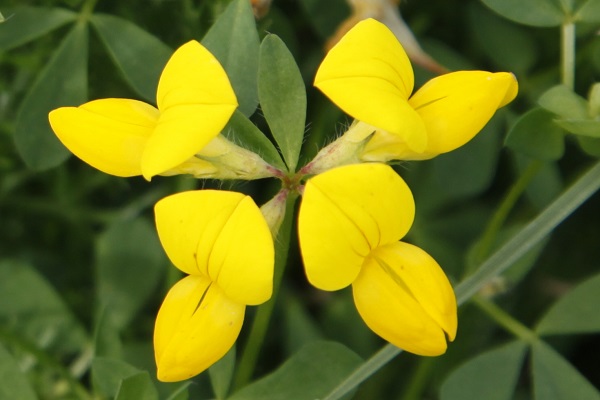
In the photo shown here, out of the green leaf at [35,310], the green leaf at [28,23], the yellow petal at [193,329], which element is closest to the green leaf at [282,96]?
the yellow petal at [193,329]

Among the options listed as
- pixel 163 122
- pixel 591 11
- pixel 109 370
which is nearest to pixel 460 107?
pixel 163 122

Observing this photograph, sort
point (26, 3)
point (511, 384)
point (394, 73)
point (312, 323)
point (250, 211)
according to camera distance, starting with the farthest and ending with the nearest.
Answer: point (312, 323)
point (26, 3)
point (511, 384)
point (394, 73)
point (250, 211)

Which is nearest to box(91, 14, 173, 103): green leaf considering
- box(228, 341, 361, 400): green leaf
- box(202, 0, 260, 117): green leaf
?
box(202, 0, 260, 117): green leaf

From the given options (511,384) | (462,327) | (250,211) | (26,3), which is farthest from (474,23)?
(250,211)

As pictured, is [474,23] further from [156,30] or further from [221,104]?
[221,104]

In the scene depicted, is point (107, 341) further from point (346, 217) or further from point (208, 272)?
point (346, 217)

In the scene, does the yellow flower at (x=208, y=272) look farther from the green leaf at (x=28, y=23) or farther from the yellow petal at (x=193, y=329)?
the green leaf at (x=28, y=23)
